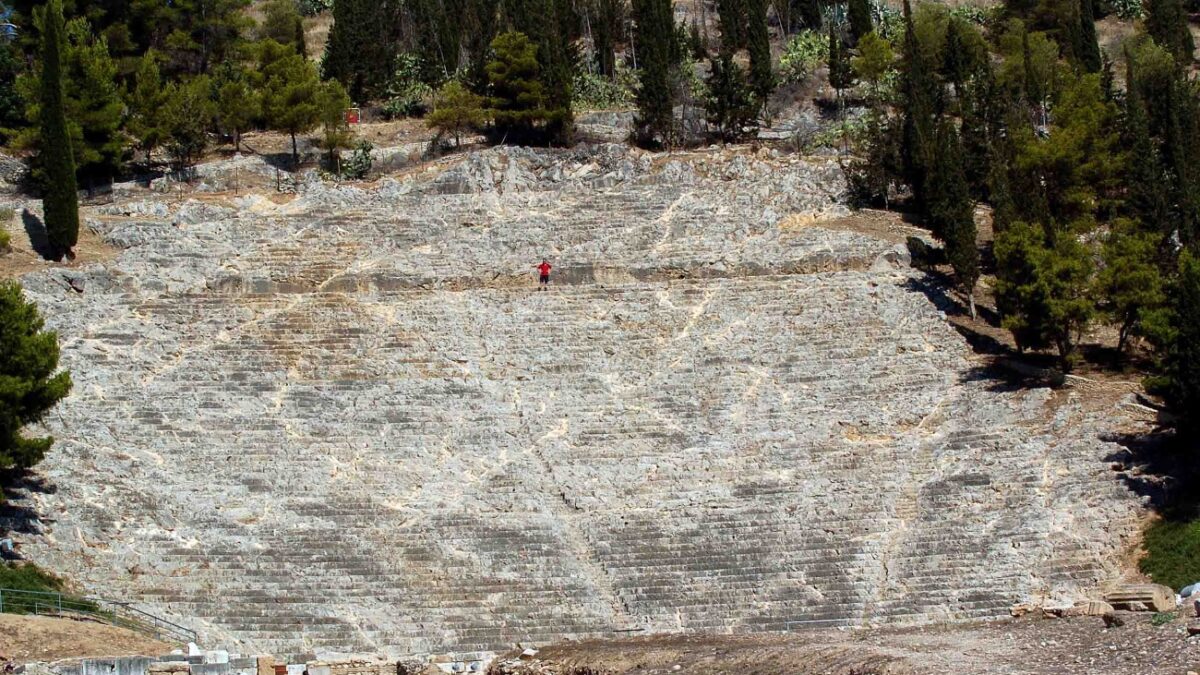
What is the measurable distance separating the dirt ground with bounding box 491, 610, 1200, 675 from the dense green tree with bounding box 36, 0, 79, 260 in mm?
21597

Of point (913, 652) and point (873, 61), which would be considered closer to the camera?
point (913, 652)

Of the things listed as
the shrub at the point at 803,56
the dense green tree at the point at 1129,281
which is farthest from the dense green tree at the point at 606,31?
the dense green tree at the point at 1129,281

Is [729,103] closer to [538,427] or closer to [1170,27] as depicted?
[538,427]

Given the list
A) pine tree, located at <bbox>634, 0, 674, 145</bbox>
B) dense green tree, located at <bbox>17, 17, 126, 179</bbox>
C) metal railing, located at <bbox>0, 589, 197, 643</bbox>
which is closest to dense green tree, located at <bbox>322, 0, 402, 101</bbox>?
dense green tree, located at <bbox>17, 17, 126, 179</bbox>

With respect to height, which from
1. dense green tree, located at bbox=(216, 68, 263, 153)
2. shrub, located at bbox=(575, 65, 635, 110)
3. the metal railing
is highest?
dense green tree, located at bbox=(216, 68, 263, 153)

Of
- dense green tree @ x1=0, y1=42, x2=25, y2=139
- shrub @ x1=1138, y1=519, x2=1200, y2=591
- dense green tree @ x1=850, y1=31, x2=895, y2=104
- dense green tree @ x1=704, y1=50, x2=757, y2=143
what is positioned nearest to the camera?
shrub @ x1=1138, y1=519, x2=1200, y2=591

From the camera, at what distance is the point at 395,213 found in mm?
46781

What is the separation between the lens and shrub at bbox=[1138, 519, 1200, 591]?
28.7 meters

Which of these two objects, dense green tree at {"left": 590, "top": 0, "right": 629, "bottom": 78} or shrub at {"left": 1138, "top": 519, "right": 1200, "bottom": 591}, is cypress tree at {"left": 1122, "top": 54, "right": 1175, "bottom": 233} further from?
dense green tree at {"left": 590, "top": 0, "right": 629, "bottom": 78}

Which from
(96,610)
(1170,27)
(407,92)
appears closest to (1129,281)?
(96,610)

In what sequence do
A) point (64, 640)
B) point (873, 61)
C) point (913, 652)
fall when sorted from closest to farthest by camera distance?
point (913, 652), point (64, 640), point (873, 61)

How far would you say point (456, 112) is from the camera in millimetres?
51531

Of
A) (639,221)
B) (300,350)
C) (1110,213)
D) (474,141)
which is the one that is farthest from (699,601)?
(474,141)

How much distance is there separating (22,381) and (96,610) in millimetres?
5454
